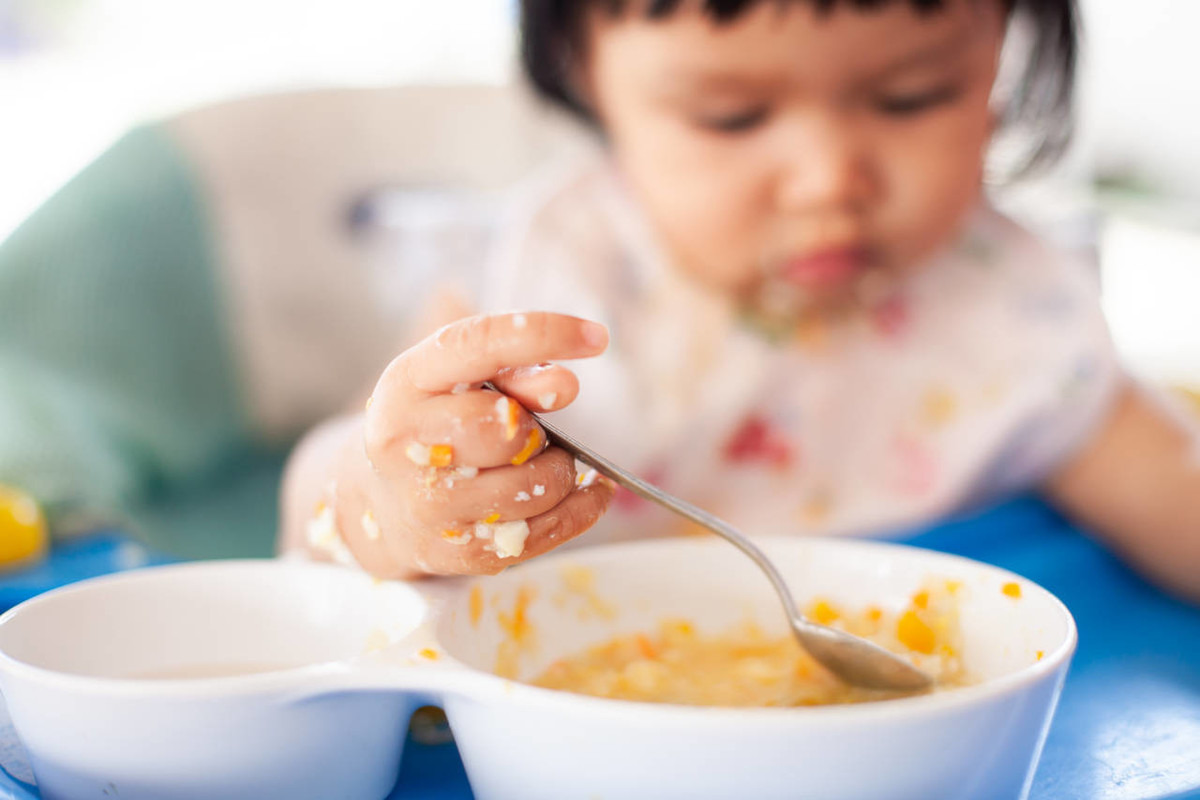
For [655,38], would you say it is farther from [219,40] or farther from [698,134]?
[219,40]

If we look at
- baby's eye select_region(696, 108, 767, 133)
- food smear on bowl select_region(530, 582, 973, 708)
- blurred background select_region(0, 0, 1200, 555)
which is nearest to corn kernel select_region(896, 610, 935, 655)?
food smear on bowl select_region(530, 582, 973, 708)

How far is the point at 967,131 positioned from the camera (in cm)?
93

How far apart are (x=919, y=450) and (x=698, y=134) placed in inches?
16.5

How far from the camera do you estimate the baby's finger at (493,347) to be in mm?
488

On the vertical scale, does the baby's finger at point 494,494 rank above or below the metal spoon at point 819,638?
above

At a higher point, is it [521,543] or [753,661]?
[521,543]

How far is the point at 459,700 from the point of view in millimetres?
455

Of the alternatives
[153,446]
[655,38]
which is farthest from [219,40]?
[655,38]

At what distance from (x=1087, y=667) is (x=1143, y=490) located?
349 mm

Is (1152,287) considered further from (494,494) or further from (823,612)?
(494,494)

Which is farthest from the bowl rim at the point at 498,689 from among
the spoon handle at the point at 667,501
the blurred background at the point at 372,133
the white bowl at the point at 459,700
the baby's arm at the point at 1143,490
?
the blurred background at the point at 372,133

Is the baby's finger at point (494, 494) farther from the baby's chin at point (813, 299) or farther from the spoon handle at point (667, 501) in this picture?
the baby's chin at point (813, 299)

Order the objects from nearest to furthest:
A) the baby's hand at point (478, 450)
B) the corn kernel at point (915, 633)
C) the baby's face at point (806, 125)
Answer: the baby's hand at point (478, 450), the corn kernel at point (915, 633), the baby's face at point (806, 125)

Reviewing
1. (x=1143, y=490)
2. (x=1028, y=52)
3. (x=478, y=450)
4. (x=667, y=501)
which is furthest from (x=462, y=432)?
(x=1028, y=52)
